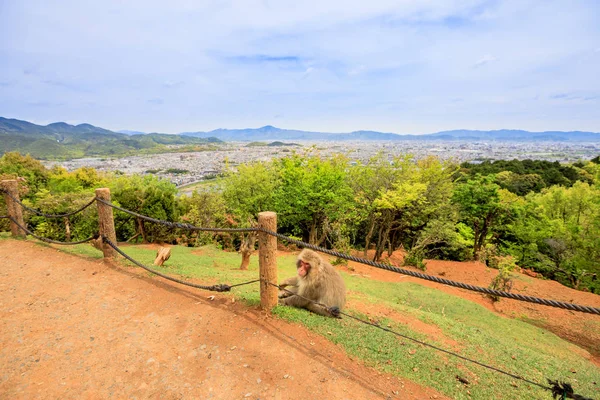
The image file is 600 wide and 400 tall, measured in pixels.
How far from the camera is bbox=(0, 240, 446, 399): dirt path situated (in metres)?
2.93

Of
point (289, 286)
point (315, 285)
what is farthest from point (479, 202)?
point (315, 285)

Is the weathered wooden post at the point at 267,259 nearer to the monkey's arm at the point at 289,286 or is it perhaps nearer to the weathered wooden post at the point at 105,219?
the monkey's arm at the point at 289,286

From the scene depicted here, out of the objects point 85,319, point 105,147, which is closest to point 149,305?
point 85,319

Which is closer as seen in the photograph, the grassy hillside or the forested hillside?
the grassy hillside

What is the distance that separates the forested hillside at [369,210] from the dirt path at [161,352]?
1099cm

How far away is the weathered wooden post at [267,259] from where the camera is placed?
3.98 meters

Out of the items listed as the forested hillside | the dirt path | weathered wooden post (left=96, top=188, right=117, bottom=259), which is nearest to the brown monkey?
the dirt path

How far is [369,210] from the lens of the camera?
17.5 m

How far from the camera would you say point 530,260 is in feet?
69.3

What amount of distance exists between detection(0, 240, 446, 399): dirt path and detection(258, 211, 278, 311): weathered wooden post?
28 centimetres

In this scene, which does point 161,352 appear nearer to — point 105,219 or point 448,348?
point 105,219

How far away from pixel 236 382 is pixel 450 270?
52.7ft

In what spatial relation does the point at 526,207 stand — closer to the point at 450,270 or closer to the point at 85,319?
the point at 450,270

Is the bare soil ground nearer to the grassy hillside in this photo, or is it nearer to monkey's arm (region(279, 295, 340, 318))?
the grassy hillside
